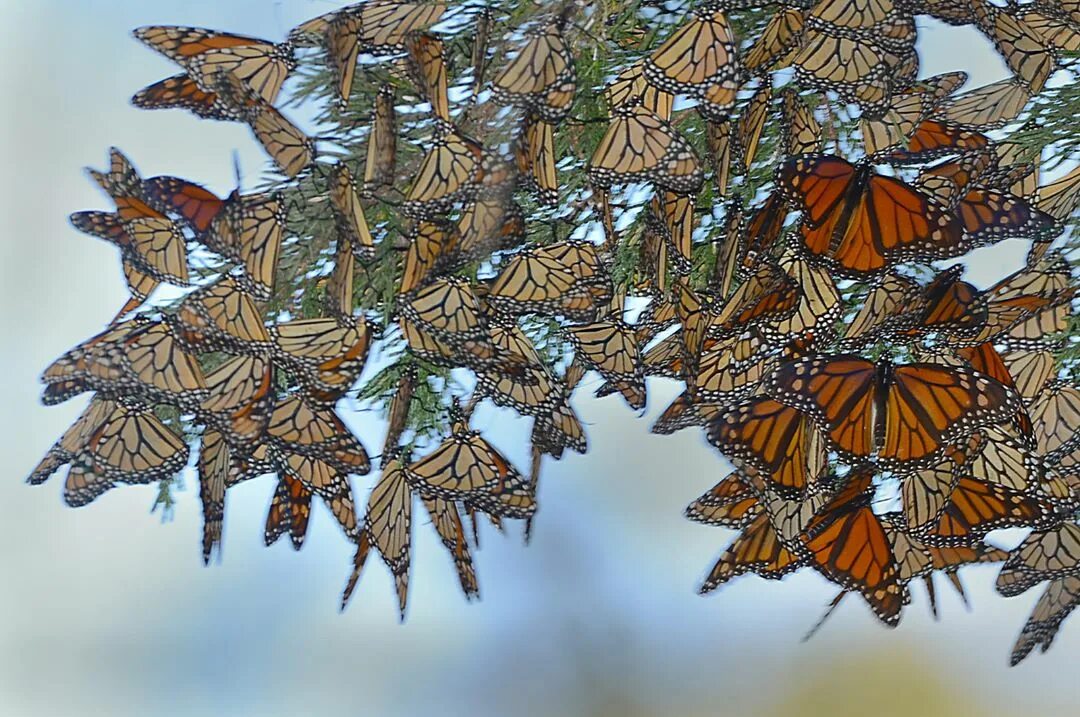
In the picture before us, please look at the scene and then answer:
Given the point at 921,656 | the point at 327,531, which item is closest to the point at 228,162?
the point at 327,531

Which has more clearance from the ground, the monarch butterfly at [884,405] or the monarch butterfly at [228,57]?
the monarch butterfly at [228,57]

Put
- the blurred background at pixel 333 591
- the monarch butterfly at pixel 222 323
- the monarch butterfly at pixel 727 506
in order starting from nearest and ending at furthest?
the monarch butterfly at pixel 222 323 < the monarch butterfly at pixel 727 506 < the blurred background at pixel 333 591

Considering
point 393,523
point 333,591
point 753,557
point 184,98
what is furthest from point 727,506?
point 333,591

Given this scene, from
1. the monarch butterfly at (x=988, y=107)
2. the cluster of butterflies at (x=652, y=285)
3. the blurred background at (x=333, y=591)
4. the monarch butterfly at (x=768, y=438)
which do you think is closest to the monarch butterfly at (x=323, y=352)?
the cluster of butterflies at (x=652, y=285)

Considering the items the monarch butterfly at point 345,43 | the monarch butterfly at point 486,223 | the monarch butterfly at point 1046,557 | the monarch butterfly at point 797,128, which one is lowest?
the monarch butterfly at point 1046,557

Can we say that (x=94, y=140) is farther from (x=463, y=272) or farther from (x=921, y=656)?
(x=921, y=656)

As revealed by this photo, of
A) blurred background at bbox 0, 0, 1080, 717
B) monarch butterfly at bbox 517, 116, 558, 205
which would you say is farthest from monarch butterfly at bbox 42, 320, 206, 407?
blurred background at bbox 0, 0, 1080, 717

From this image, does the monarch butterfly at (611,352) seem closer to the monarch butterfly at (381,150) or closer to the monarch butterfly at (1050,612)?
the monarch butterfly at (381,150)

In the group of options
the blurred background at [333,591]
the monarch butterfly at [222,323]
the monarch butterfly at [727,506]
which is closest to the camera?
the monarch butterfly at [222,323]
